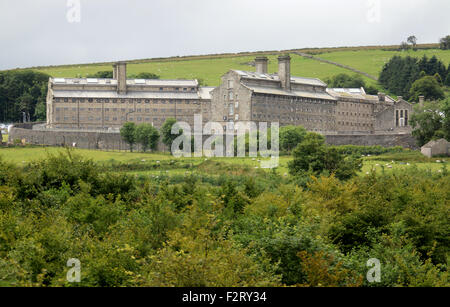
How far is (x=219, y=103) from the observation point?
98562mm

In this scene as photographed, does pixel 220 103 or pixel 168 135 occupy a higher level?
pixel 220 103

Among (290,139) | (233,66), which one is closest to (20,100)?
(233,66)

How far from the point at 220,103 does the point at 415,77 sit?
5867 cm

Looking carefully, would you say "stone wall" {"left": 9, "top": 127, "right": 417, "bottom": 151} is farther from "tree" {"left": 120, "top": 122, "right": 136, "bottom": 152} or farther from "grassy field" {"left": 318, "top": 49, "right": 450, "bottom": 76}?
"grassy field" {"left": 318, "top": 49, "right": 450, "bottom": 76}

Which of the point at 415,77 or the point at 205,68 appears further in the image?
the point at 205,68

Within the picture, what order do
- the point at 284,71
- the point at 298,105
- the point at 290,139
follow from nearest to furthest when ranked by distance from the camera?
the point at 290,139
the point at 298,105
the point at 284,71

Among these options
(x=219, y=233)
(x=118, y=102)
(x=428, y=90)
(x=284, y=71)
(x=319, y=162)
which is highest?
(x=284, y=71)

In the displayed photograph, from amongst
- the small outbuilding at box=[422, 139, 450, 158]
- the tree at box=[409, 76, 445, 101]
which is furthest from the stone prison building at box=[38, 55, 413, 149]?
the tree at box=[409, 76, 445, 101]

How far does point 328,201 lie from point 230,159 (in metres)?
33.4

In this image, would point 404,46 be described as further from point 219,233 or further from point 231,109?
point 219,233

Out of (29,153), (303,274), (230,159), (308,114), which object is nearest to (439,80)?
(308,114)

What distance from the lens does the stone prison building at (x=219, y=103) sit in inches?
3797

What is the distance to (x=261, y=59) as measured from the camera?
4232 inches

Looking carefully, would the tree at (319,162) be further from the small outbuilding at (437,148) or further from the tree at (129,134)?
the tree at (129,134)
